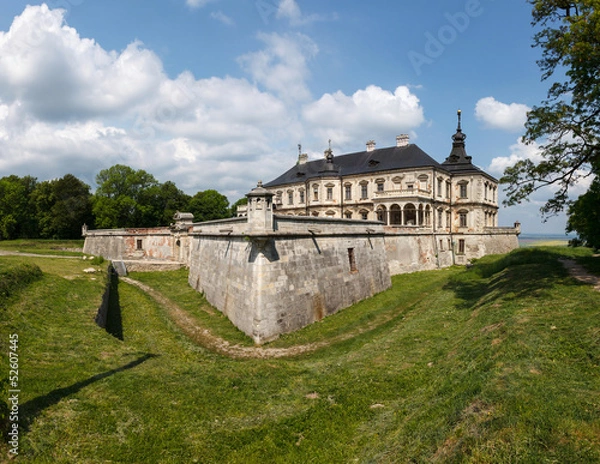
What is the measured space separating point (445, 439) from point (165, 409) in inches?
204

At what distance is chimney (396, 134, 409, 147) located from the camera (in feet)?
132

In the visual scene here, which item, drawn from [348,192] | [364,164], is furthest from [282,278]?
[364,164]

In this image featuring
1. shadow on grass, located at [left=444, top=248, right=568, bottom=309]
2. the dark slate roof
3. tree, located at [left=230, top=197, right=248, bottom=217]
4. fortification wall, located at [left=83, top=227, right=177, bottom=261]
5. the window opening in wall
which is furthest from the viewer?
tree, located at [left=230, top=197, right=248, bottom=217]

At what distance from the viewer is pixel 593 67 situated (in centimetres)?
1020

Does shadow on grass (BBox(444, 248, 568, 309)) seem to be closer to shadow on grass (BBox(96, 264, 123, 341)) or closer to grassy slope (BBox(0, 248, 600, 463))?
grassy slope (BBox(0, 248, 600, 463))

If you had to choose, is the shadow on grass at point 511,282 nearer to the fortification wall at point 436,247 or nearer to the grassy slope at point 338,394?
the grassy slope at point 338,394

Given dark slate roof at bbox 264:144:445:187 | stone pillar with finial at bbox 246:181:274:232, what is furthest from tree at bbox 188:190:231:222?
stone pillar with finial at bbox 246:181:274:232

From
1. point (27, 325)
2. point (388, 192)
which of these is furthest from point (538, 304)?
point (388, 192)

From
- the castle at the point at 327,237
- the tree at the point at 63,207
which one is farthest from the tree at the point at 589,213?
the tree at the point at 63,207

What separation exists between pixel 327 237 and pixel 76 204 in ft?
155

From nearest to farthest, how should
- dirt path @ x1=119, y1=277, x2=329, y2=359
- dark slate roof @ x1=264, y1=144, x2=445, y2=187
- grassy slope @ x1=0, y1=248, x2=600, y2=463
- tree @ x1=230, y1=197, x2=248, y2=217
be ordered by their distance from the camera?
1. grassy slope @ x1=0, y1=248, x2=600, y2=463
2. dirt path @ x1=119, y1=277, x2=329, y2=359
3. dark slate roof @ x1=264, y1=144, x2=445, y2=187
4. tree @ x1=230, y1=197, x2=248, y2=217

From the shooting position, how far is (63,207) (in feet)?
159

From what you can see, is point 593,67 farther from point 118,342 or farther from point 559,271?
point 118,342

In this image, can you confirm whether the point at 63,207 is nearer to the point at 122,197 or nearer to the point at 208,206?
the point at 122,197
